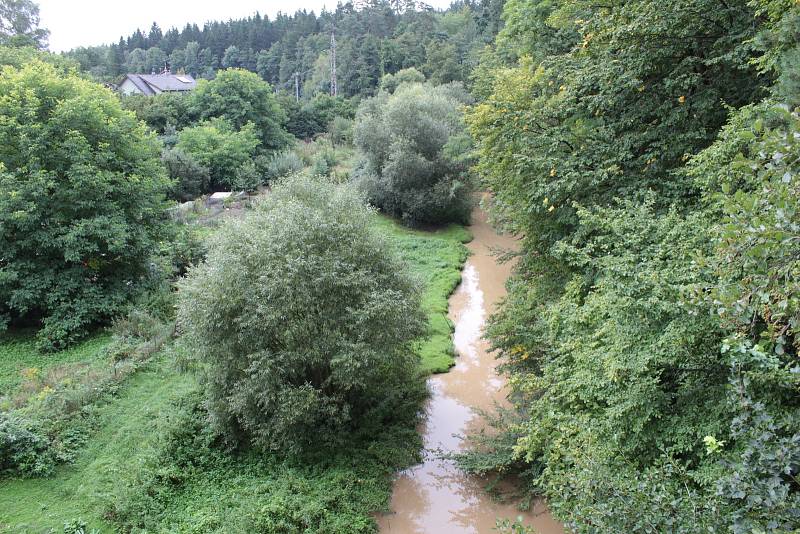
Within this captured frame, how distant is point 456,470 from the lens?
11727 mm

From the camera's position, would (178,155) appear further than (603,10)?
Yes

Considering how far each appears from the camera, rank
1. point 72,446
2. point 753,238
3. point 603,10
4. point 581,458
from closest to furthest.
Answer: point 753,238, point 581,458, point 72,446, point 603,10

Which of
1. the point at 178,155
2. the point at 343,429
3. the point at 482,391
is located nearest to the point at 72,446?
the point at 343,429

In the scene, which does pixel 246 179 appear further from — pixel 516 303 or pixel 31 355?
pixel 516 303

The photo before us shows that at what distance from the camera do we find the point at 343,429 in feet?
38.0

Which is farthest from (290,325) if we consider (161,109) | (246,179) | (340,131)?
(340,131)

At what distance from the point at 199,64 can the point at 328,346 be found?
79.3m

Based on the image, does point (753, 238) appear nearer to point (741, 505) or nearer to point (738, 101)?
point (741, 505)

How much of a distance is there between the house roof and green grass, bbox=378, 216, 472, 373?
115ft

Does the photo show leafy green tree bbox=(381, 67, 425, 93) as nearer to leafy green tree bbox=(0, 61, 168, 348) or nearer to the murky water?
the murky water

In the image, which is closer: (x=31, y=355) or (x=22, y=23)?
(x=31, y=355)

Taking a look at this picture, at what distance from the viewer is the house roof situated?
5212 centimetres

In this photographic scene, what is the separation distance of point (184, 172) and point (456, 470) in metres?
24.9

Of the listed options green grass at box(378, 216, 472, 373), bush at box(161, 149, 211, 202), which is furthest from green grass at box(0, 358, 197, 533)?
bush at box(161, 149, 211, 202)
